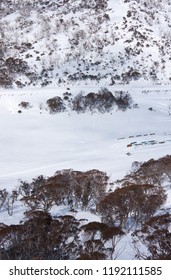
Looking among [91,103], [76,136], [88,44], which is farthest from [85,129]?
[88,44]

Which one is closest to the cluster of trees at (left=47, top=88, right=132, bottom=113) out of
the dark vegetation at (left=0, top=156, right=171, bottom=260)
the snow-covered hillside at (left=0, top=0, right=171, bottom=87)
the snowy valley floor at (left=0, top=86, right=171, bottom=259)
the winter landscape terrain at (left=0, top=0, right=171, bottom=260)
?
the winter landscape terrain at (left=0, top=0, right=171, bottom=260)

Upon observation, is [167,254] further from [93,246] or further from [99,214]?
[99,214]

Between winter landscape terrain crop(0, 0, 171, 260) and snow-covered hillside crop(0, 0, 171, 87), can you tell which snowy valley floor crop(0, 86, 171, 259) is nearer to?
winter landscape terrain crop(0, 0, 171, 260)

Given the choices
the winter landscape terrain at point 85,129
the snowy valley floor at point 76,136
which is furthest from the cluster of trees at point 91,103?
Answer: the snowy valley floor at point 76,136

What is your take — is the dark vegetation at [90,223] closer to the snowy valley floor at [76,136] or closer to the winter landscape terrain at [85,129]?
the winter landscape terrain at [85,129]

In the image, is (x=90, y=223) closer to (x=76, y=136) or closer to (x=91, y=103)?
(x=76, y=136)

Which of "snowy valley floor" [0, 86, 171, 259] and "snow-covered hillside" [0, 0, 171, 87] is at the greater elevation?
"snow-covered hillside" [0, 0, 171, 87]
